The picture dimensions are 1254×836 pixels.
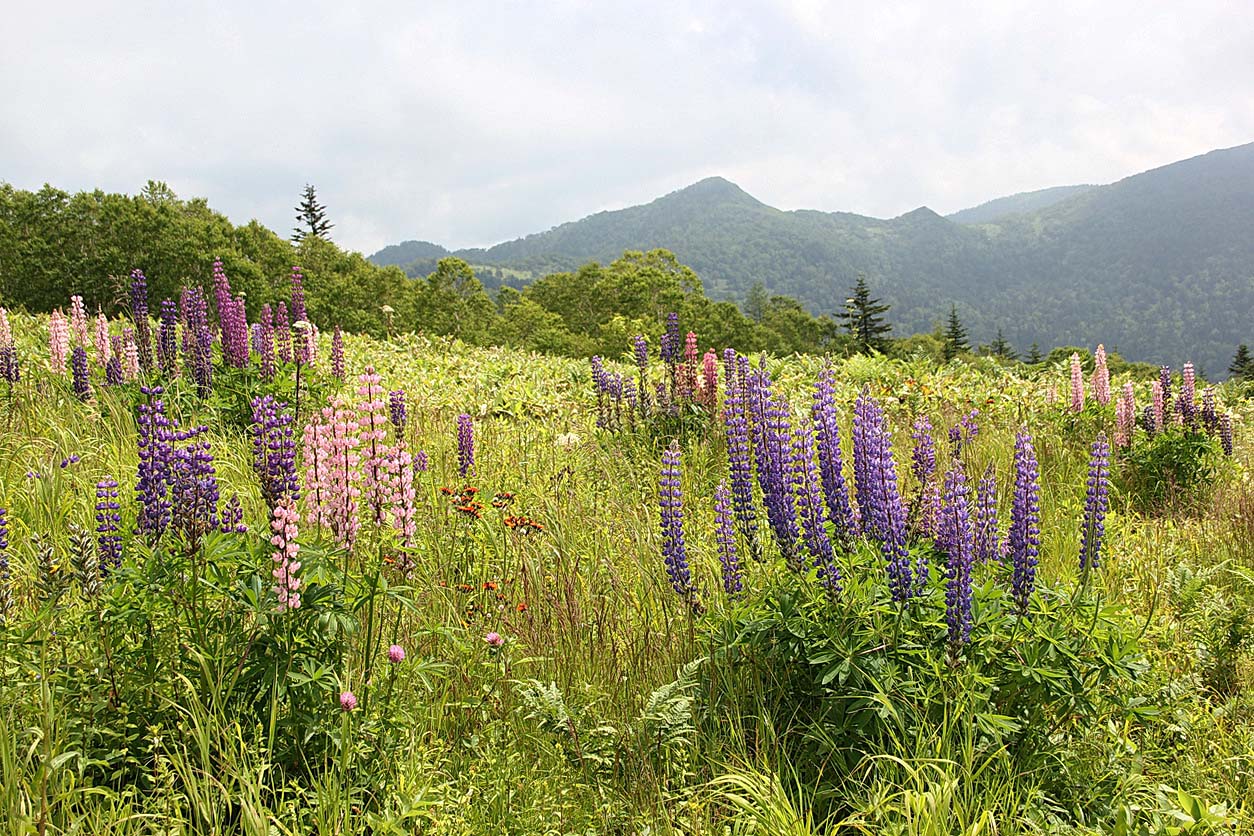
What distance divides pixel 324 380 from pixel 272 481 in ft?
15.2

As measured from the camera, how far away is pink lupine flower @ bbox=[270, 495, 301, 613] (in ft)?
7.49

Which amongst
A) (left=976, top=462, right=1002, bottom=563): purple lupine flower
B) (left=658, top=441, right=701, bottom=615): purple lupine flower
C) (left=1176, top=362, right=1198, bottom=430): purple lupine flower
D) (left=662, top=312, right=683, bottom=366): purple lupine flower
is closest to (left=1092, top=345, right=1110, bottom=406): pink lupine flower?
(left=1176, top=362, right=1198, bottom=430): purple lupine flower

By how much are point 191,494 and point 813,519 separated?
2.18m

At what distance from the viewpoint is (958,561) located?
2627mm

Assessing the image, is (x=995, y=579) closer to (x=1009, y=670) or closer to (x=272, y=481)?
(x=1009, y=670)

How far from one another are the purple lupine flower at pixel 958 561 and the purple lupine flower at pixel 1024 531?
0.21 meters

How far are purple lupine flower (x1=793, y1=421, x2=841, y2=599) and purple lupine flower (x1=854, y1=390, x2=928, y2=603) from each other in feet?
0.62

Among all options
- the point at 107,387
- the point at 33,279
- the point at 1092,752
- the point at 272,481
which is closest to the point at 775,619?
the point at 1092,752

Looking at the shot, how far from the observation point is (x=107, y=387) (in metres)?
6.36

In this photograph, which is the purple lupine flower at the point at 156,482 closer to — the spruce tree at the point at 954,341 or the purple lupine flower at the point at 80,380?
the purple lupine flower at the point at 80,380

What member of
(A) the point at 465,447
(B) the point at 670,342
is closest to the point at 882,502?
(A) the point at 465,447

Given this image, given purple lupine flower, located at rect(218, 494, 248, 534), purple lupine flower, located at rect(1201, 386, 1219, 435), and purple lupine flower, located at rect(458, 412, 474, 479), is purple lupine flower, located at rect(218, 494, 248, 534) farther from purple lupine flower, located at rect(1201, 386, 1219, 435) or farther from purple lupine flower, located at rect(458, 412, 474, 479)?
purple lupine flower, located at rect(1201, 386, 1219, 435)

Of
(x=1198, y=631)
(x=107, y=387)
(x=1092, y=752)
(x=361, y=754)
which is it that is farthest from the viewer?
(x=107, y=387)

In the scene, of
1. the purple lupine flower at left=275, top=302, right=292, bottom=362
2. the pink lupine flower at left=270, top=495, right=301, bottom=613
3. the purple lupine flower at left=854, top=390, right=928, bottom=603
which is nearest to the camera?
the pink lupine flower at left=270, top=495, right=301, bottom=613
